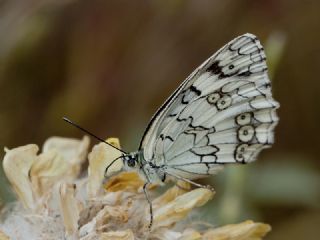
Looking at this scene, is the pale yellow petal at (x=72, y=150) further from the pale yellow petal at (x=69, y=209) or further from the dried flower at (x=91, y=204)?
the pale yellow petal at (x=69, y=209)

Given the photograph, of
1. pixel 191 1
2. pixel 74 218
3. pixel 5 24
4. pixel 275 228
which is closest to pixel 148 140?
pixel 74 218

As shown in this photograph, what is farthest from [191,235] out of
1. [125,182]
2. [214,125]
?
[214,125]

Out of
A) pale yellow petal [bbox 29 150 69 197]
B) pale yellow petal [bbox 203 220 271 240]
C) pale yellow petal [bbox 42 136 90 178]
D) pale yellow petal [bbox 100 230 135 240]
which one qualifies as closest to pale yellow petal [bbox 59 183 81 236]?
pale yellow petal [bbox 100 230 135 240]

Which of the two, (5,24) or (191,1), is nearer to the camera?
(5,24)

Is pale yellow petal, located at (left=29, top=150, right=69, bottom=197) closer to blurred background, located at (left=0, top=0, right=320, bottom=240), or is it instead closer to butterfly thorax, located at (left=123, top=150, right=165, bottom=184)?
butterfly thorax, located at (left=123, top=150, right=165, bottom=184)

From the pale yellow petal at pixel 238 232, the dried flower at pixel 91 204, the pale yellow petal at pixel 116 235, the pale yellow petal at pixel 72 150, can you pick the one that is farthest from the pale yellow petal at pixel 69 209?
the pale yellow petal at pixel 238 232

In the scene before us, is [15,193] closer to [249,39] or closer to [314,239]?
[249,39]
